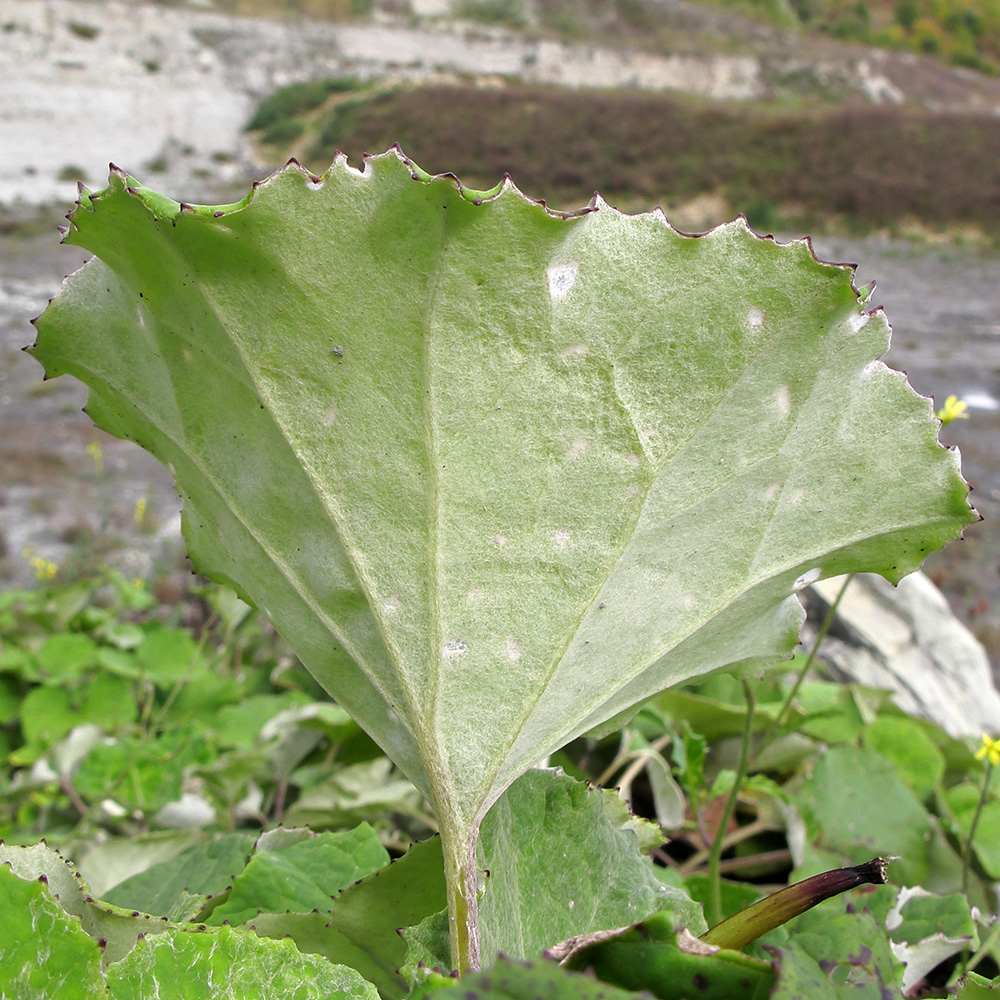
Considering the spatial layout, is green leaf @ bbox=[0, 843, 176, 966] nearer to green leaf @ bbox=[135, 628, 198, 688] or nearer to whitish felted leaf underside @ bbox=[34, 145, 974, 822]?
whitish felted leaf underside @ bbox=[34, 145, 974, 822]

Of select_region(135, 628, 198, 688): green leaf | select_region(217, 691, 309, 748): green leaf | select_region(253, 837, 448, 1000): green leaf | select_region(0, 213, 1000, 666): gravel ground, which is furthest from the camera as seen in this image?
select_region(0, 213, 1000, 666): gravel ground

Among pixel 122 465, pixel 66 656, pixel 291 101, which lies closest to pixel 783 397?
pixel 66 656

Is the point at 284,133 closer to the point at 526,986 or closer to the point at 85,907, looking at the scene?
the point at 85,907

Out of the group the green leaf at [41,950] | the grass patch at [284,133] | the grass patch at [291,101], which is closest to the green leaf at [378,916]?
the green leaf at [41,950]

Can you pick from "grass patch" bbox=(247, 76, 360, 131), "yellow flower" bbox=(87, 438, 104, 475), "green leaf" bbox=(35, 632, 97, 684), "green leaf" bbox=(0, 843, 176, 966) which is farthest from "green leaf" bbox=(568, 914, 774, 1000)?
"grass patch" bbox=(247, 76, 360, 131)

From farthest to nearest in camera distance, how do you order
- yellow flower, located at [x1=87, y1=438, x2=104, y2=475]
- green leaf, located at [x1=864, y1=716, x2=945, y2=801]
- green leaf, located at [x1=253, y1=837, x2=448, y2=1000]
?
1. yellow flower, located at [x1=87, y1=438, x2=104, y2=475]
2. green leaf, located at [x1=864, y1=716, x2=945, y2=801]
3. green leaf, located at [x1=253, y1=837, x2=448, y2=1000]

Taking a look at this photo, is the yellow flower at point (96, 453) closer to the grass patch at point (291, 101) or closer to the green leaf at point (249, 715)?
the green leaf at point (249, 715)

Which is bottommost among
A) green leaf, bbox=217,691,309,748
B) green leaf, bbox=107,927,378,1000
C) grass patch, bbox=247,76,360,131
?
green leaf, bbox=217,691,309,748
